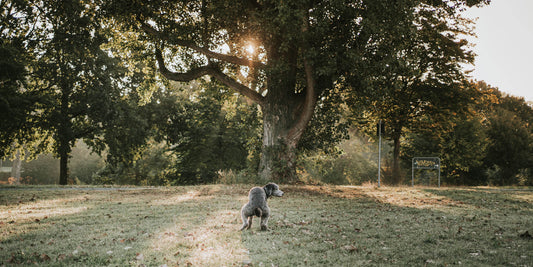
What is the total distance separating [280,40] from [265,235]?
37.3 ft

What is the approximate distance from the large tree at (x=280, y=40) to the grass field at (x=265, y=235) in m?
5.59

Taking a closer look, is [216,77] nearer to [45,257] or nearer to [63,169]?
[45,257]

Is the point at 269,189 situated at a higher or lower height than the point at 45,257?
higher

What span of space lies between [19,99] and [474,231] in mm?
14749

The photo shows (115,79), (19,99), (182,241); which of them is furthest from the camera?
(115,79)

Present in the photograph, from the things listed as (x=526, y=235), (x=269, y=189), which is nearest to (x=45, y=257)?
(x=269, y=189)

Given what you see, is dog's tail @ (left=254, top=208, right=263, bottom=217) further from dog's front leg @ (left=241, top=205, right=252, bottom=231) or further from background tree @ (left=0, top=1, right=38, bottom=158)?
background tree @ (left=0, top=1, right=38, bottom=158)

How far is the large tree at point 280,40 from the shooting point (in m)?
12.7

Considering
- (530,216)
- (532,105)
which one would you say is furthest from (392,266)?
(532,105)

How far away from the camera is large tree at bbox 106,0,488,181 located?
12734mm

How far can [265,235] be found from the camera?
591 cm

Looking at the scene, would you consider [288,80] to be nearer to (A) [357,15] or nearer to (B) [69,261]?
(A) [357,15]

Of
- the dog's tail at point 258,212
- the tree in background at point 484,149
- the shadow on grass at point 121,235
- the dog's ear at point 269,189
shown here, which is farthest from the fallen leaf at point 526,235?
the tree in background at point 484,149

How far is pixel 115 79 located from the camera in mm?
24109
